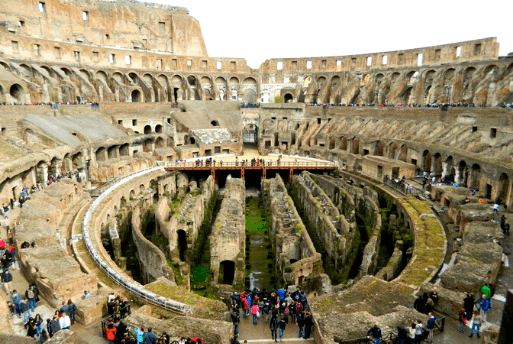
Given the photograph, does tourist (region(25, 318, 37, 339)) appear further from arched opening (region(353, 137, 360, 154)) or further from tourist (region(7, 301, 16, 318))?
arched opening (region(353, 137, 360, 154))

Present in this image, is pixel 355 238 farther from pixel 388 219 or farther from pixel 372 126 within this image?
pixel 372 126

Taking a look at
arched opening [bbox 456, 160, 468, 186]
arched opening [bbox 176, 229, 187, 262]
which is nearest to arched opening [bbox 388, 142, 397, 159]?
arched opening [bbox 456, 160, 468, 186]

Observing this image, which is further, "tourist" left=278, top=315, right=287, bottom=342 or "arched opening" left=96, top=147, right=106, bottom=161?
"arched opening" left=96, top=147, right=106, bottom=161

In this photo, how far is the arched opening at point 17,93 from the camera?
3328 centimetres

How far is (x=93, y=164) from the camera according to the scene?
29.4 meters

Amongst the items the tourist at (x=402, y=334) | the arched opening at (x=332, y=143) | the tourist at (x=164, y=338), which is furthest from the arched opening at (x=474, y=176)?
the tourist at (x=164, y=338)

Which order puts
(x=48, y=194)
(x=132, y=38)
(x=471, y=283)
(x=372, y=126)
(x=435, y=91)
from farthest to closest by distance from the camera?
(x=132, y=38) < (x=435, y=91) < (x=372, y=126) < (x=48, y=194) < (x=471, y=283)

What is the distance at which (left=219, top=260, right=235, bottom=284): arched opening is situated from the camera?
17297mm

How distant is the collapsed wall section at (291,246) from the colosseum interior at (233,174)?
0.34 ft

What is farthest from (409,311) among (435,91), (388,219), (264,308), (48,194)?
(435,91)

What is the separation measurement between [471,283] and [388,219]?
1174 centimetres

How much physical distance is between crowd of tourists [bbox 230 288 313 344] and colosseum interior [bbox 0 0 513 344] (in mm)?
377

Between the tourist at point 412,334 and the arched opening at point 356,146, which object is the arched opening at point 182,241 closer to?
the tourist at point 412,334

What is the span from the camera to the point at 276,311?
430 inches
